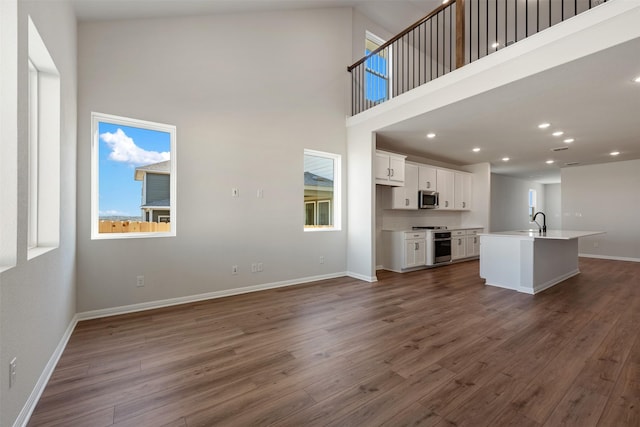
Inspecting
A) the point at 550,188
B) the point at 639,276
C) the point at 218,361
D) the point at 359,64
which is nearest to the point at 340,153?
the point at 359,64

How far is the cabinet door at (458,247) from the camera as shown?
6668 millimetres

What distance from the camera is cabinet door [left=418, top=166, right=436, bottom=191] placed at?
21.1 ft

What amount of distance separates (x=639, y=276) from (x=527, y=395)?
5.84 metres

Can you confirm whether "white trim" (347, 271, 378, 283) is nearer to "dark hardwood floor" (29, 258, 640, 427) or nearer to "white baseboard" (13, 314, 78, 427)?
"dark hardwood floor" (29, 258, 640, 427)

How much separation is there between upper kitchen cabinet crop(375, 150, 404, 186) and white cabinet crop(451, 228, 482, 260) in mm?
2076

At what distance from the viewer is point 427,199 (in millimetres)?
6527

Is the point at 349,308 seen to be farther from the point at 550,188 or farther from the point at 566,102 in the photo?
the point at 550,188

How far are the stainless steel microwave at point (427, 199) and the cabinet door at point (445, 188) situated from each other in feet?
0.89

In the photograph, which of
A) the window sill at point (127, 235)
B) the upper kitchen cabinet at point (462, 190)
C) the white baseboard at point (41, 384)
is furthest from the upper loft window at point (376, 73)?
the white baseboard at point (41, 384)

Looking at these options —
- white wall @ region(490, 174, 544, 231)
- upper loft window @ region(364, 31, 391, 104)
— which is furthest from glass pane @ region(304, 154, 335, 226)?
white wall @ region(490, 174, 544, 231)

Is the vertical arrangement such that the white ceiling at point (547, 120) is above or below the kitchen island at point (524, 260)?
above

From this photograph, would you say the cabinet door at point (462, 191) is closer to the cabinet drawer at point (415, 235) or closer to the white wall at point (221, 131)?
the cabinet drawer at point (415, 235)

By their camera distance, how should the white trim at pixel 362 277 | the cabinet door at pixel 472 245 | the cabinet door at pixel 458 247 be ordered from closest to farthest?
1. the white trim at pixel 362 277
2. the cabinet door at pixel 458 247
3. the cabinet door at pixel 472 245

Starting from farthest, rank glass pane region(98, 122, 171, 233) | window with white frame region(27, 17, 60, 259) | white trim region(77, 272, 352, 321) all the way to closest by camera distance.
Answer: glass pane region(98, 122, 171, 233), white trim region(77, 272, 352, 321), window with white frame region(27, 17, 60, 259)
